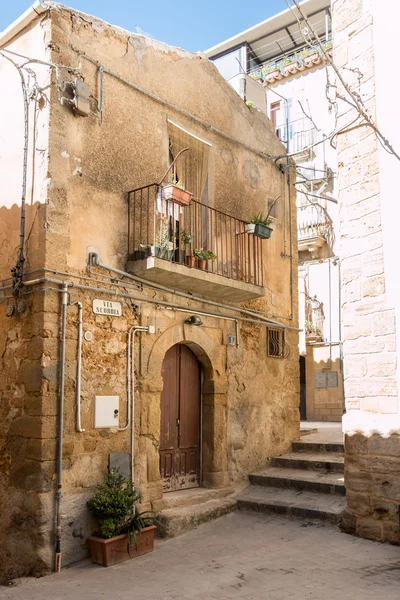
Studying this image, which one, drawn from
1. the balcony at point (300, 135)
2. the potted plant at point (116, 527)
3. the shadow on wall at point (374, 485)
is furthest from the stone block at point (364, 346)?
the balcony at point (300, 135)

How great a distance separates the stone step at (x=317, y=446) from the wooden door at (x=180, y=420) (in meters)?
2.23

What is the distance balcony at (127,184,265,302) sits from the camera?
24.7 feet

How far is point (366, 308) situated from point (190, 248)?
9.46 feet

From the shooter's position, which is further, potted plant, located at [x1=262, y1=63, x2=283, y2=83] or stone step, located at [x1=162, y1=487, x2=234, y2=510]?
potted plant, located at [x1=262, y1=63, x2=283, y2=83]

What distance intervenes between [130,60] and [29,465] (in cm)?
541

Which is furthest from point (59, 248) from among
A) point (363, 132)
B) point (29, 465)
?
point (363, 132)

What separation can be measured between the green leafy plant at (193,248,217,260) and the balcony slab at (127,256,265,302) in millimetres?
264

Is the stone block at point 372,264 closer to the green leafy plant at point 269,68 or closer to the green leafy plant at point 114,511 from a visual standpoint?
the green leafy plant at point 114,511

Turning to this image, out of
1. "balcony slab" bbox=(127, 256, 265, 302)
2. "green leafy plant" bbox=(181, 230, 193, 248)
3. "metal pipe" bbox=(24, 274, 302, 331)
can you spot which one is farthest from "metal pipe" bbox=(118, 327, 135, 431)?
"green leafy plant" bbox=(181, 230, 193, 248)

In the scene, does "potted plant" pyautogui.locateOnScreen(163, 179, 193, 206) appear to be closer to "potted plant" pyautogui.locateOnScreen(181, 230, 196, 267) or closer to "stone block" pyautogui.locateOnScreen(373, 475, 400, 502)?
"potted plant" pyautogui.locateOnScreen(181, 230, 196, 267)

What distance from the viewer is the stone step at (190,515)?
23.3ft

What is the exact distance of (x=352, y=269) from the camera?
6.76 m

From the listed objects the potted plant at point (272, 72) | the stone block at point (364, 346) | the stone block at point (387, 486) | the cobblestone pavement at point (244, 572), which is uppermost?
the potted plant at point (272, 72)

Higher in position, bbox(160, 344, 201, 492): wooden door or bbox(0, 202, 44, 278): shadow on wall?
bbox(0, 202, 44, 278): shadow on wall
